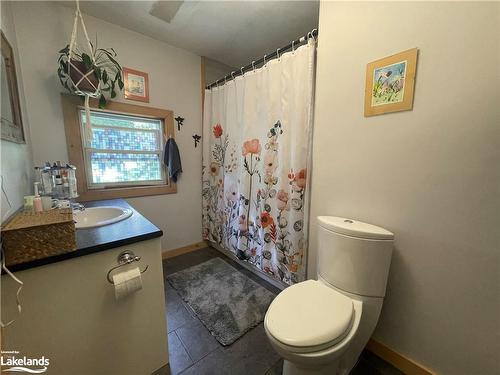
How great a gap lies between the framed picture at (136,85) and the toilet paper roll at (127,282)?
1.69m

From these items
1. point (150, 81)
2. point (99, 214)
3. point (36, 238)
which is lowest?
point (99, 214)

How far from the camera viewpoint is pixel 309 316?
917 millimetres

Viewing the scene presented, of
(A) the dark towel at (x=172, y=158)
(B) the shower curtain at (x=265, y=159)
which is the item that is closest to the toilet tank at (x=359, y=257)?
(B) the shower curtain at (x=265, y=159)

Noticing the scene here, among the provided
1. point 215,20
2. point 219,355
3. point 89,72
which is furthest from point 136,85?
point 219,355

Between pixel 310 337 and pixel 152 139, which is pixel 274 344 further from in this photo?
pixel 152 139

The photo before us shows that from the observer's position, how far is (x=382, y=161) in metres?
1.09

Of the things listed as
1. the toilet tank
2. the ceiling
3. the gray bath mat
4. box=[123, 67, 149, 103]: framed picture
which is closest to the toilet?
the toilet tank

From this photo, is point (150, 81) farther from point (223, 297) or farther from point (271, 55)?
point (223, 297)

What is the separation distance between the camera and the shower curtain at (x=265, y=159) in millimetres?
1459

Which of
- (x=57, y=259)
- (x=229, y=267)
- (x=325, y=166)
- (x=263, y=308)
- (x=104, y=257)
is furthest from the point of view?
(x=229, y=267)

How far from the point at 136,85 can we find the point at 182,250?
1.82 m

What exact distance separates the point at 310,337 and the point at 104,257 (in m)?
0.92

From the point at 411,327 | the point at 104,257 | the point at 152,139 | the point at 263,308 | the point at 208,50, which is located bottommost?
the point at 263,308

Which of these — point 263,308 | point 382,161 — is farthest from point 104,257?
point 382,161
